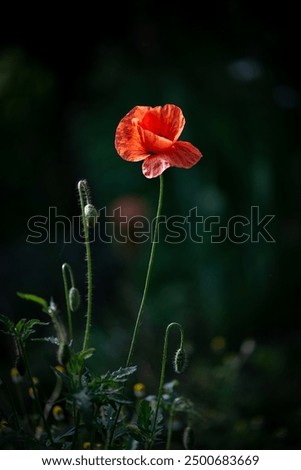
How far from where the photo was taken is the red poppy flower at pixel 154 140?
937mm

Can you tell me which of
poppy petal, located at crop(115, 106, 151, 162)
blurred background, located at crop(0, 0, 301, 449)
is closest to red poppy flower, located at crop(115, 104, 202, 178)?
poppy petal, located at crop(115, 106, 151, 162)

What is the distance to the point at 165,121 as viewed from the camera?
0.97 meters

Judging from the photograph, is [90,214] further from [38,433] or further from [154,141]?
[38,433]

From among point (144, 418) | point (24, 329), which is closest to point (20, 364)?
point (24, 329)

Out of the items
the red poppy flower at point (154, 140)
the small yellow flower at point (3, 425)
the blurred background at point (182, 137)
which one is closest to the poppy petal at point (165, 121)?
the red poppy flower at point (154, 140)

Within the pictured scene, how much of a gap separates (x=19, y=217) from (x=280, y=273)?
847 millimetres

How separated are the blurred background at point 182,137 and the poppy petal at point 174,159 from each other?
119 centimetres

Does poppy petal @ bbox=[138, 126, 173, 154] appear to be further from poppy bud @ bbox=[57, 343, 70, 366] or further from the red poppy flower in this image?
poppy bud @ bbox=[57, 343, 70, 366]

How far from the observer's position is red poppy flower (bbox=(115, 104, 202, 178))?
937mm

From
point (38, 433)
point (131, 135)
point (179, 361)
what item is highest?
point (131, 135)

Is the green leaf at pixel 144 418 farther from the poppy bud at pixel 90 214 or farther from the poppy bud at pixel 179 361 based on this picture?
the poppy bud at pixel 90 214

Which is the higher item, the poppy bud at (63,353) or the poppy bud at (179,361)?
the poppy bud at (63,353)

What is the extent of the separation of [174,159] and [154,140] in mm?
37
